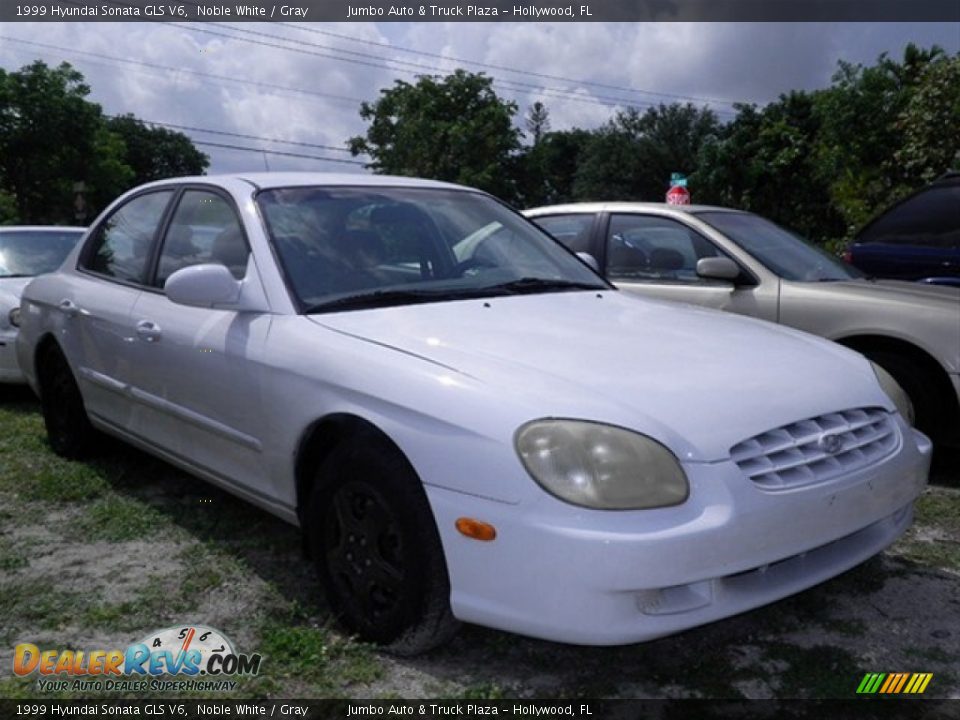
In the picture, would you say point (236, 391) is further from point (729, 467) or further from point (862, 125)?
point (862, 125)

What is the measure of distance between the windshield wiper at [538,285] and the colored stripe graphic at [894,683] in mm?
1734

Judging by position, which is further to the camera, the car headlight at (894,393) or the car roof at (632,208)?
the car roof at (632,208)

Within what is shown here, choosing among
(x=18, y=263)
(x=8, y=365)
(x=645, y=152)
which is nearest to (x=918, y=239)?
(x=8, y=365)

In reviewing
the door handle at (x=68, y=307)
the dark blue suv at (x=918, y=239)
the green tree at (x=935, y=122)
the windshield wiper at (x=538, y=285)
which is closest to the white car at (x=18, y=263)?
the door handle at (x=68, y=307)

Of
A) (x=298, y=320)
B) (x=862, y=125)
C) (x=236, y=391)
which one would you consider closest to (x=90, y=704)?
(x=236, y=391)

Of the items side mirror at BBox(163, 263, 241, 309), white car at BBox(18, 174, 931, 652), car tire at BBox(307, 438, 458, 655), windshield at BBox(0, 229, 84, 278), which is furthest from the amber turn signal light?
windshield at BBox(0, 229, 84, 278)

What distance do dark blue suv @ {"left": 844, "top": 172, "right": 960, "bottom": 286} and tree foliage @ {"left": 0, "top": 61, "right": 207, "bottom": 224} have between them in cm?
2818

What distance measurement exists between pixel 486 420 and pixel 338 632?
998 mm

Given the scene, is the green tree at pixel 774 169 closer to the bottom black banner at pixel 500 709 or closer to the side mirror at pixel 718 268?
the side mirror at pixel 718 268

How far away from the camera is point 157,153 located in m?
78.7

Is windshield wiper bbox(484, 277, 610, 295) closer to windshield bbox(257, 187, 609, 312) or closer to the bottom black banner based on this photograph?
windshield bbox(257, 187, 609, 312)

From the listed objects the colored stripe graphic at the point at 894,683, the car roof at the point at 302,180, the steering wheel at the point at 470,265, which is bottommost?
the colored stripe graphic at the point at 894,683

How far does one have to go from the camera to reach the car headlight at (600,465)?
87.8 inches

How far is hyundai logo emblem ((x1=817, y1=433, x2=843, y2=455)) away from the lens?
2514 millimetres
